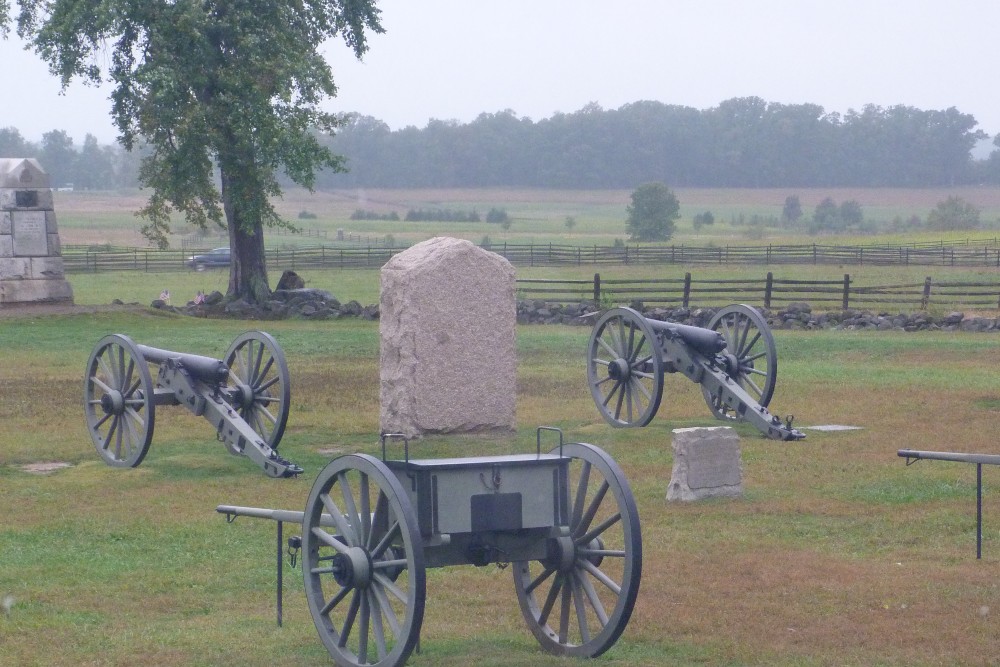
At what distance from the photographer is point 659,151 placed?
7962cm

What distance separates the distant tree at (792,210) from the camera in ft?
262

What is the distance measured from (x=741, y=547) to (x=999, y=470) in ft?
13.5

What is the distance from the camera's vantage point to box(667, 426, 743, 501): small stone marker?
34.0 feet

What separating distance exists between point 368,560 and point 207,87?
2454 cm

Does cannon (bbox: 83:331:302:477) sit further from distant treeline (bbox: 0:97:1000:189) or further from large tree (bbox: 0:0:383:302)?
distant treeline (bbox: 0:97:1000:189)

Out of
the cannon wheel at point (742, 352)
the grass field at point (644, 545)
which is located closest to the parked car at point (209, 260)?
the grass field at point (644, 545)

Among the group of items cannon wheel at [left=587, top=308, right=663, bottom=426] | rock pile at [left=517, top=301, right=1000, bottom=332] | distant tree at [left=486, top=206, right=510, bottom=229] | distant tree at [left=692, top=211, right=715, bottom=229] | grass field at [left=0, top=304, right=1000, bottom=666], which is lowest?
rock pile at [left=517, top=301, right=1000, bottom=332]

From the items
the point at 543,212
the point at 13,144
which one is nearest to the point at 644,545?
the point at 543,212

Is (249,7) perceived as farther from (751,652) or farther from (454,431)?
(751,652)

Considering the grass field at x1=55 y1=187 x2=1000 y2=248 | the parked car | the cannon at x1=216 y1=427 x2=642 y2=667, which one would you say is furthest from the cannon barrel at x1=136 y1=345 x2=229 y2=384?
the parked car

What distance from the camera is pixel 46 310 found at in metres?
26.5

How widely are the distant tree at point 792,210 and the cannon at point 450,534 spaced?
249ft

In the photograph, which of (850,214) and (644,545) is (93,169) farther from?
(644,545)

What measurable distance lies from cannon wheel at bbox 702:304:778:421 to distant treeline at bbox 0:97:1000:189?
124 ft
